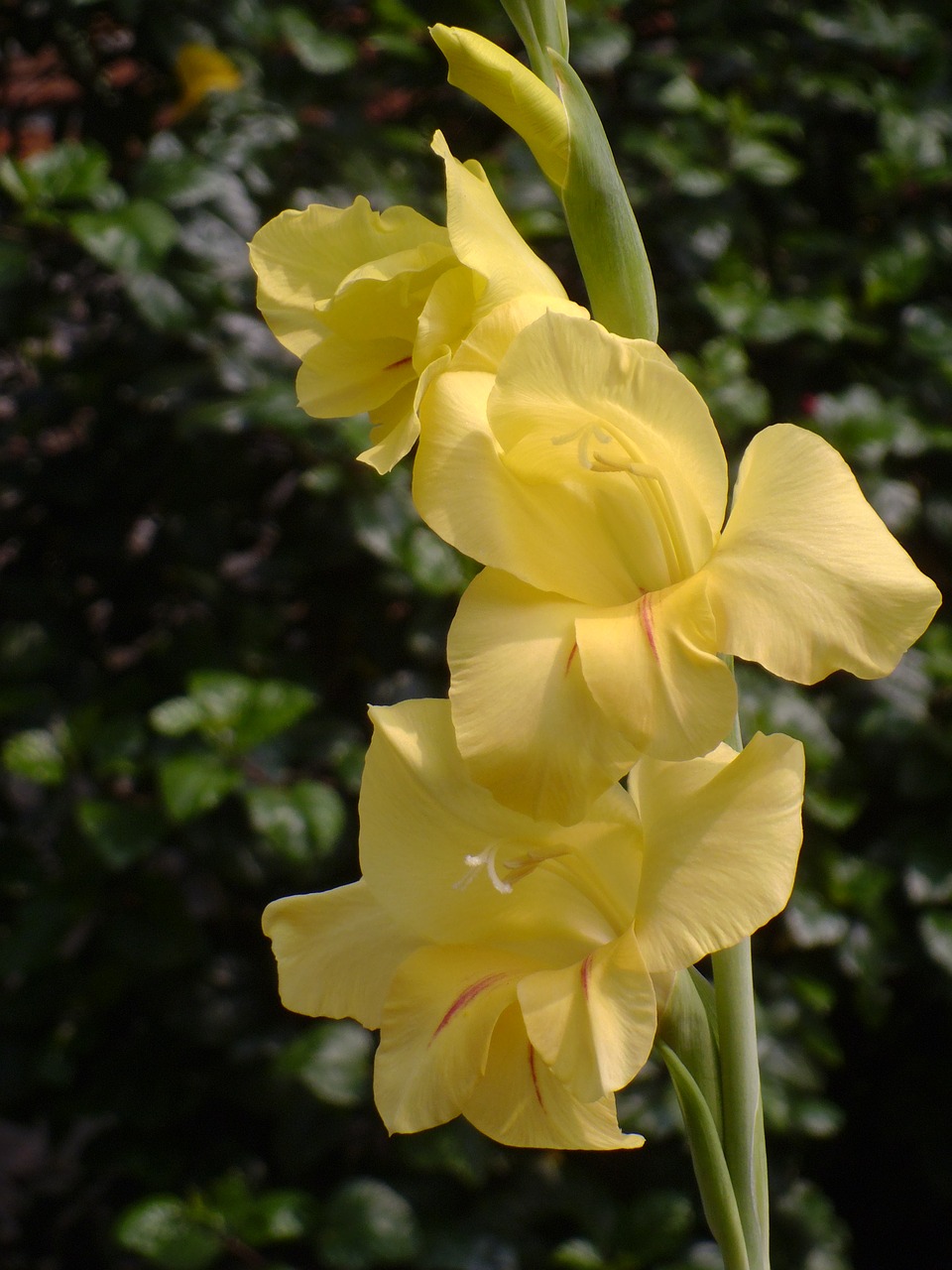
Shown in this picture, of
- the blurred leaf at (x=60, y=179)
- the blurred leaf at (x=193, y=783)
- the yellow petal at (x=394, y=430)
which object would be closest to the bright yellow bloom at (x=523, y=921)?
the yellow petal at (x=394, y=430)

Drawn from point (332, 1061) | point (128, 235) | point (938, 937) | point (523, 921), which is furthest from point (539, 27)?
point (938, 937)

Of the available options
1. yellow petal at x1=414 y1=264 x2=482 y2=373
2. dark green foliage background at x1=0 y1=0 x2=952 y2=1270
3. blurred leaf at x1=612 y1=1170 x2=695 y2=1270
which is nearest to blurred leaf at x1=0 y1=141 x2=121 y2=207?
dark green foliage background at x1=0 y1=0 x2=952 y2=1270

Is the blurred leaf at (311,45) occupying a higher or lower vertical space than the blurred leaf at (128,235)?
higher

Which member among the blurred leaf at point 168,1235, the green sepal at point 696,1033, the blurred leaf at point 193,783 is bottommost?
the blurred leaf at point 168,1235

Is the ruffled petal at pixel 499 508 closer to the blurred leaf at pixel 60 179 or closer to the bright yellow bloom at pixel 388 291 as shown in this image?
the bright yellow bloom at pixel 388 291

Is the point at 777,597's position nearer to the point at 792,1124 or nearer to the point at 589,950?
the point at 589,950
